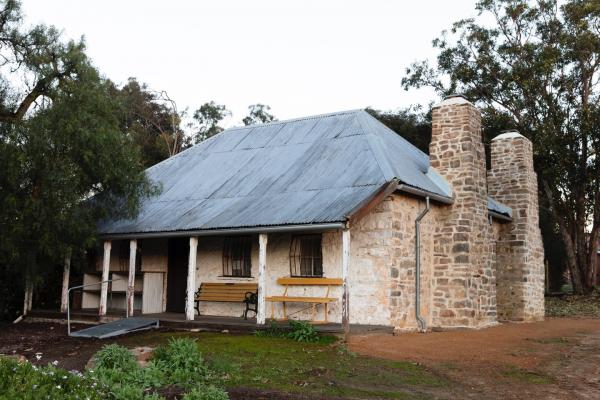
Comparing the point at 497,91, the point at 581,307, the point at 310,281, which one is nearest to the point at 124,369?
the point at 310,281

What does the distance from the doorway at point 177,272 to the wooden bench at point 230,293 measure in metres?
1.19

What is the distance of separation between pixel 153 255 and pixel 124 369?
8.78 meters

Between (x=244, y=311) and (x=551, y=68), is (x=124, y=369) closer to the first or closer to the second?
(x=244, y=311)

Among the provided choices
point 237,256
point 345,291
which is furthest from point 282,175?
point 345,291

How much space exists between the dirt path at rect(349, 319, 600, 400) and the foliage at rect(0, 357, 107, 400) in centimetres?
423

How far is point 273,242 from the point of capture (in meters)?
14.0

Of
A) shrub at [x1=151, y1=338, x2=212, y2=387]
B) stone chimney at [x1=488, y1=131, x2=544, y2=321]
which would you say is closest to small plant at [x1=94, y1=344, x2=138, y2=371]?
shrub at [x1=151, y1=338, x2=212, y2=387]

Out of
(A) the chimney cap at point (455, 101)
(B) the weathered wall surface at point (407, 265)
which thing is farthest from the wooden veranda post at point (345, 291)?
(A) the chimney cap at point (455, 101)

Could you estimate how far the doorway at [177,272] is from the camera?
15.9 m

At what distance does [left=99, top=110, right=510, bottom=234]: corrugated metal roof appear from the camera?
12.7 meters

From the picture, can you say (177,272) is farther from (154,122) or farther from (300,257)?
(154,122)

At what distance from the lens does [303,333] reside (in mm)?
11156

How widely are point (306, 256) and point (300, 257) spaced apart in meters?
0.15

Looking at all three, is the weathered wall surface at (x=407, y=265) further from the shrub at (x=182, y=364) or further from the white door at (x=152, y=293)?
the white door at (x=152, y=293)
